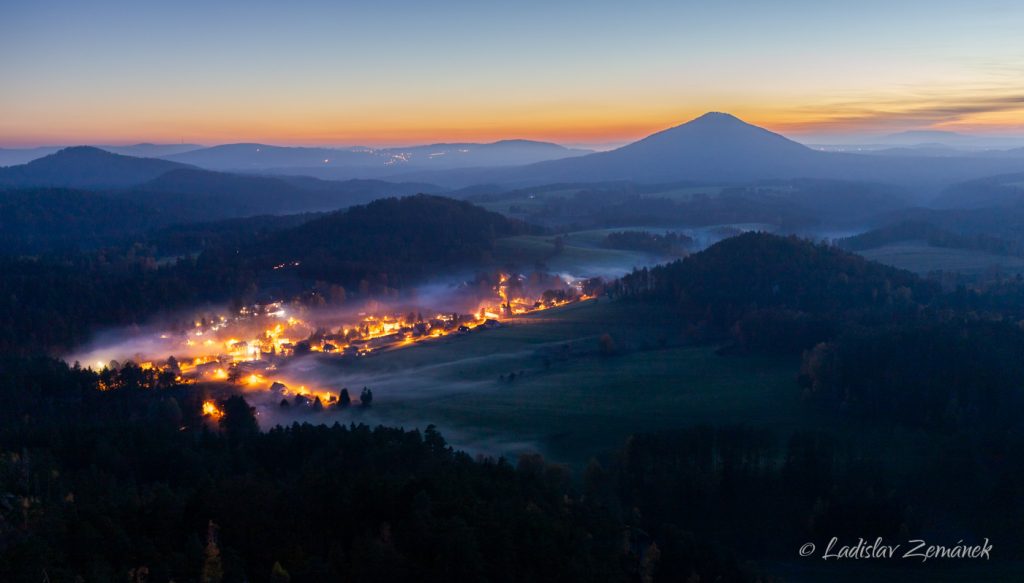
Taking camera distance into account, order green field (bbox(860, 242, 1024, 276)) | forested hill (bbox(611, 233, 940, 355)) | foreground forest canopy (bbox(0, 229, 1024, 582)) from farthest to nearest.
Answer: green field (bbox(860, 242, 1024, 276)) → forested hill (bbox(611, 233, 940, 355)) → foreground forest canopy (bbox(0, 229, 1024, 582))

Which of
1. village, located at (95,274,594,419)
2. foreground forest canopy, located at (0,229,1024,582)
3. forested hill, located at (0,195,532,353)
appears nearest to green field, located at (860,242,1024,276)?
foreground forest canopy, located at (0,229,1024,582)

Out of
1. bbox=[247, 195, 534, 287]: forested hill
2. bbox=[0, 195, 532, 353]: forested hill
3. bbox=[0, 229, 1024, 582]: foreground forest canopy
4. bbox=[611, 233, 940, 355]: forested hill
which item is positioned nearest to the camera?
bbox=[0, 229, 1024, 582]: foreground forest canopy

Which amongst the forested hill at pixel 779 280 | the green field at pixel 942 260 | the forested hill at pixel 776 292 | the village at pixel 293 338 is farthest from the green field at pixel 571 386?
the green field at pixel 942 260

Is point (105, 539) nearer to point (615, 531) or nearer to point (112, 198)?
point (615, 531)

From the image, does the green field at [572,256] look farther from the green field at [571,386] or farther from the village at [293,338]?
the green field at [571,386]

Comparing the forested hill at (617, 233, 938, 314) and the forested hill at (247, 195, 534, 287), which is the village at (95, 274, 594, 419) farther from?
the forested hill at (247, 195, 534, 287)
